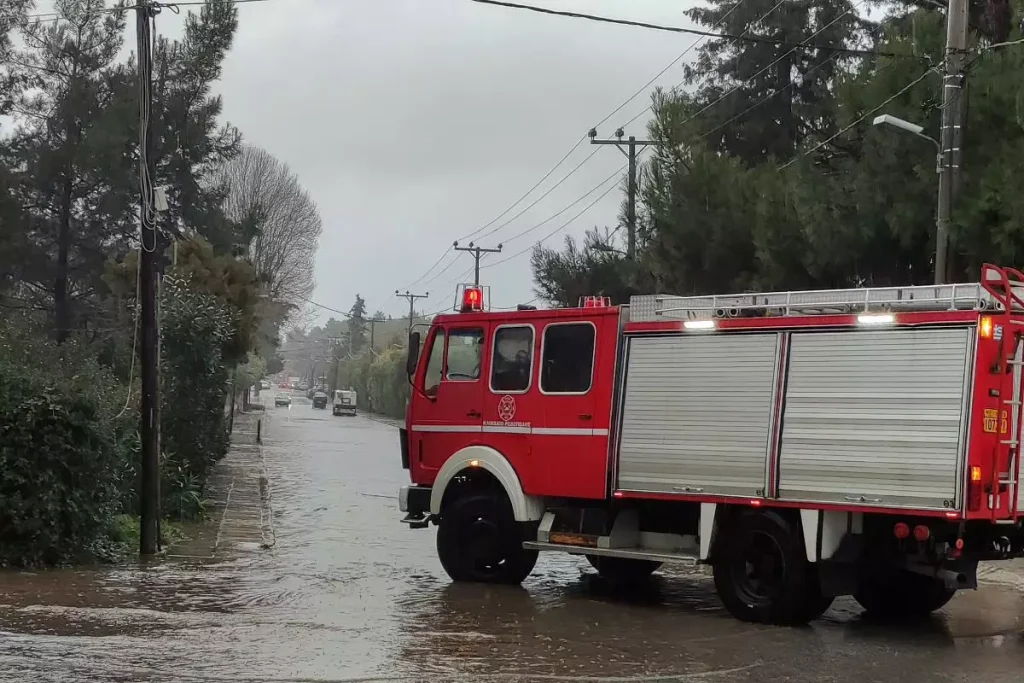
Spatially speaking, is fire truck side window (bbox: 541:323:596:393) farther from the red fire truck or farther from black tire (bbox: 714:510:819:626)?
black tire (bbox: 714:510:819:626)

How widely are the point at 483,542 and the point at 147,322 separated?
481cm

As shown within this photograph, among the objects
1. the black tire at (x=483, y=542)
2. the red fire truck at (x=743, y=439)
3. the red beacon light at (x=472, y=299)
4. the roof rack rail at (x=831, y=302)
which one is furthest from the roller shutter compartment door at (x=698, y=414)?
the red beacon light at (x=472, y=299)

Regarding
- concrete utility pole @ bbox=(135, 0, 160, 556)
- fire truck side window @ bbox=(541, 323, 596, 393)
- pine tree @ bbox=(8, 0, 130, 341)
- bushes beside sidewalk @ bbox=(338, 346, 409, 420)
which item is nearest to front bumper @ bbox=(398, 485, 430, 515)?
fire truck side window @ bbox=(541, 323, 596, 393)

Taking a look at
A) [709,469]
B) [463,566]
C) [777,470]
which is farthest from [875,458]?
[463,566]

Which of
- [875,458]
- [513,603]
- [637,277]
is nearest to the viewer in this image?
[875,458]

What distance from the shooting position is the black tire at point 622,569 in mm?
12188

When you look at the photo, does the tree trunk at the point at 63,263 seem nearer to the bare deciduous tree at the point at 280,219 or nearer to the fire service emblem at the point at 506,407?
the fire service emblem at the point at 506,407

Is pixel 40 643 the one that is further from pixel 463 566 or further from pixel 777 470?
pixel 777 470

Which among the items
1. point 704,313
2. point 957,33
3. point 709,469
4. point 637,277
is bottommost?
point 709,469

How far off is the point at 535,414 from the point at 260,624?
3.26 meters

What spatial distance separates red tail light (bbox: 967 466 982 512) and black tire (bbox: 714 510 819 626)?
143cm

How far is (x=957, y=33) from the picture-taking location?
14.8 meters

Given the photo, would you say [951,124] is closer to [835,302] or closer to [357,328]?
[835,302]

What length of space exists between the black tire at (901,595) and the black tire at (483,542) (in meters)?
3.18
